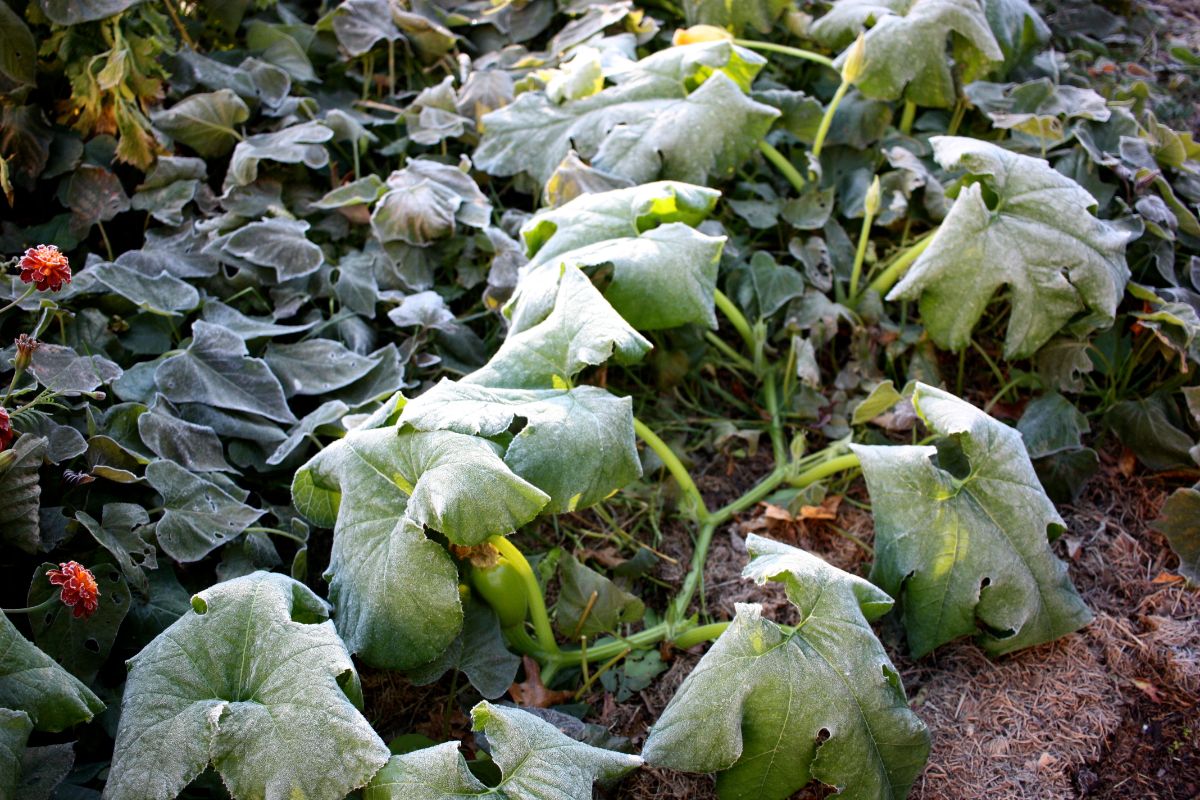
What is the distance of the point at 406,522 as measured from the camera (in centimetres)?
146

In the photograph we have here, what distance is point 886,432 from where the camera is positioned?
2.20m

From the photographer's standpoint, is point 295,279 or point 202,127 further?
point 202,127

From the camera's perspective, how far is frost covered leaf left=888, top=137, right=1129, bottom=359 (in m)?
1.95

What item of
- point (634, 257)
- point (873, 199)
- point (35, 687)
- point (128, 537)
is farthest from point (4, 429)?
point (873, 199)

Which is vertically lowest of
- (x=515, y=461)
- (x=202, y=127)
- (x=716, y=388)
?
(x=716, y=388)

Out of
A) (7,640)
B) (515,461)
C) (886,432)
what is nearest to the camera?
(7,640)

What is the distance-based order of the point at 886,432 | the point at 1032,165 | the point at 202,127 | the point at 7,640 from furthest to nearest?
the point at 202,127, the point at 886,432, the point at 1032,165, the point at 7,640

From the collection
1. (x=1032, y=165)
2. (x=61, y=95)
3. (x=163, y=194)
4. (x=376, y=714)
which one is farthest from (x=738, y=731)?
(x=61, y=95)

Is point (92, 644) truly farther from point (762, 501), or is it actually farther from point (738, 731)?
point (762, 501)

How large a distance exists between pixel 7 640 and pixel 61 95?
5.47 ft

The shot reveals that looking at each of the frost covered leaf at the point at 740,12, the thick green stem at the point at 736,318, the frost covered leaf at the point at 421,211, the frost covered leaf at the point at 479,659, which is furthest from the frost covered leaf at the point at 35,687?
the frost covered leaf at the point at 740,12

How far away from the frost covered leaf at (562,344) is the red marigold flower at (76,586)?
67 cm

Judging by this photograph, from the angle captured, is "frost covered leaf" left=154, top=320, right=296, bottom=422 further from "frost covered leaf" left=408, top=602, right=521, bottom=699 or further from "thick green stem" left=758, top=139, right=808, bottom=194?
"thick green stem" left=758, top=139, right=808, bottom=194

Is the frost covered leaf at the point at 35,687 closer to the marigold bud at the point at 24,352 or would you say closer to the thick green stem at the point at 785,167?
the marigold bud at the point at 24,352
